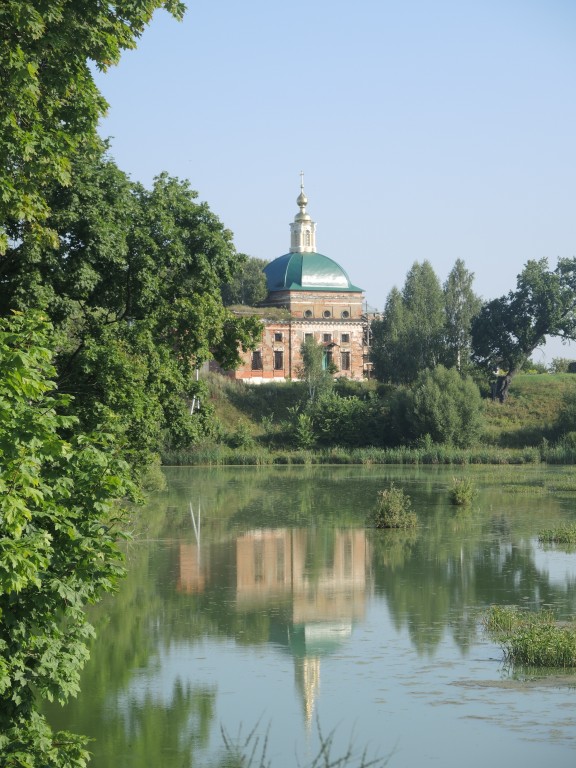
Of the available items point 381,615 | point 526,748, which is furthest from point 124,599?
point 526,748

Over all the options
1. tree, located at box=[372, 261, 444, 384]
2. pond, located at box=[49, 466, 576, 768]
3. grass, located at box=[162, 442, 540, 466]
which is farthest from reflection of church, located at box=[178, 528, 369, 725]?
tree, located at box=[372, 261, 444, 384]

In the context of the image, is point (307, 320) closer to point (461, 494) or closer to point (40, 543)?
point (461, 494)

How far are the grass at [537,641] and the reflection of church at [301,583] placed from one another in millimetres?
2400

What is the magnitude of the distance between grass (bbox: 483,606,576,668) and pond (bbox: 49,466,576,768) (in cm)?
30

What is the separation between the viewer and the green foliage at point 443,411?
2281 inches

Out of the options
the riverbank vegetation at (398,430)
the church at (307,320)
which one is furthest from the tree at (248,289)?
the riverbank vegetation at (398,430)

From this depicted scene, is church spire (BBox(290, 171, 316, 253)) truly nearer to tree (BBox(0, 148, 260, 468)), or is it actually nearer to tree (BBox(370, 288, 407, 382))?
tree (BBox(370, 288, 407, 382))

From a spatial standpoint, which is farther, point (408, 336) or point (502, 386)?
point (408, 336)

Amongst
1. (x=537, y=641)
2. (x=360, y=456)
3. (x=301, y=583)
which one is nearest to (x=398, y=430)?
(x=360, y=456)

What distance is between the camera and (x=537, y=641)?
1552 cm

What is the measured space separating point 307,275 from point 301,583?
5947cm

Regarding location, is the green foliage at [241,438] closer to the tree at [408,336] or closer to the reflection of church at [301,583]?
the tree at [408,336]

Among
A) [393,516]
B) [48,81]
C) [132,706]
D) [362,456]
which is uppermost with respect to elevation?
[48,81]

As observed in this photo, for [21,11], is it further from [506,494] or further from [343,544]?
[506,494]
